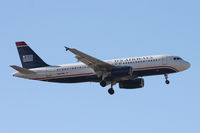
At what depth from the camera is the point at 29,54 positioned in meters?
67.6

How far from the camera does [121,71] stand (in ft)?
191

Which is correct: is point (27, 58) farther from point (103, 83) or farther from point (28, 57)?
point (103, 83)

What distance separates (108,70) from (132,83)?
224 inches

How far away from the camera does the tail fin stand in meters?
65.9

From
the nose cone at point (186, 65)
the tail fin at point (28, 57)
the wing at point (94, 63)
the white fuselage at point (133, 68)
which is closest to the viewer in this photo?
the wing at point (94, 63)

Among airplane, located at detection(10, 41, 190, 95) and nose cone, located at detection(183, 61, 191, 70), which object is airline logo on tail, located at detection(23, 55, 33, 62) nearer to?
airplane, located at detection(10, 41, 190, 95)

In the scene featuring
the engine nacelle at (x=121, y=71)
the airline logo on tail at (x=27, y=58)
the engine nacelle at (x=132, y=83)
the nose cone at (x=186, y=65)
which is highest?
the airline logo on tail at (x=27, y=58)

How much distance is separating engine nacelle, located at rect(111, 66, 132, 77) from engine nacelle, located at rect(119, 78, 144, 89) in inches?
217

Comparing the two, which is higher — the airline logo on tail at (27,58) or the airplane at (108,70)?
the airline logo on tail at (27,58)

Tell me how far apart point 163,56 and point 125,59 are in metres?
5.03

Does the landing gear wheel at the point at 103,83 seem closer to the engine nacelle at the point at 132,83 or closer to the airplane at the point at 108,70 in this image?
the airplane at the point at 108,70

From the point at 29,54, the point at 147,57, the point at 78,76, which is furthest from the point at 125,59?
the point at 29,54

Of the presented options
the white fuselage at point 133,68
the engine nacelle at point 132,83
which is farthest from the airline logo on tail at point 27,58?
→ the engine nacelle at point 132,83

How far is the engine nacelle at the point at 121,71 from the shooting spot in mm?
57844
